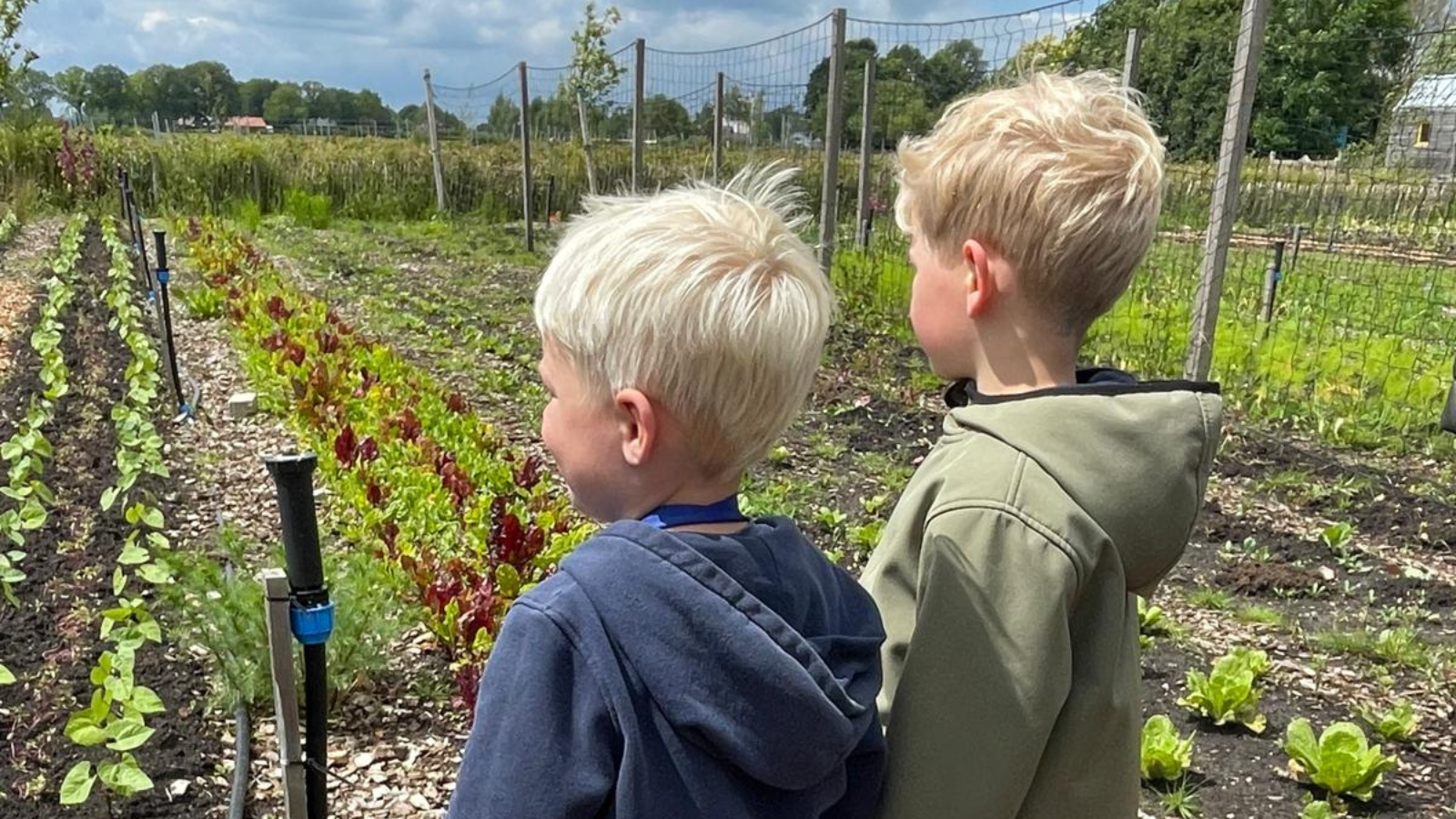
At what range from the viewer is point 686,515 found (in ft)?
3.44

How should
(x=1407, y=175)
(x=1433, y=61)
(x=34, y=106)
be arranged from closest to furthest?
(x=1433, y=61), (x=1407, y=175), (x=34, y=106)

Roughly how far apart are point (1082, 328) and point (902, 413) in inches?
201

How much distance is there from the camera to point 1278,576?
13.7 ft

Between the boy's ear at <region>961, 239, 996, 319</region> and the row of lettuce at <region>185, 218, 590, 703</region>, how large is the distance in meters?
2.15

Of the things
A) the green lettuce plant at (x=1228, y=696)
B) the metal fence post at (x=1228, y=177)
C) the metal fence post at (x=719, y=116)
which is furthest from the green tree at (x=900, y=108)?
the green lettuce plant at (x=1228, y=696)

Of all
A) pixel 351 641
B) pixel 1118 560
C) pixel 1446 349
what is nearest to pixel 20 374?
pixel 351 641

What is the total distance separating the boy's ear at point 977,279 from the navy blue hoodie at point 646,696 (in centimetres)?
43

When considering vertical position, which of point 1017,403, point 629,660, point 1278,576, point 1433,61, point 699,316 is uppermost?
point 1433,61

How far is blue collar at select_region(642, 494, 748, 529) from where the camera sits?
41.2 inches

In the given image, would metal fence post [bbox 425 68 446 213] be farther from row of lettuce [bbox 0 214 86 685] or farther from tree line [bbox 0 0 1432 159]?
row of lettuce [bbox 0 214 86 685]

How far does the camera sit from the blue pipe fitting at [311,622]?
156 cm

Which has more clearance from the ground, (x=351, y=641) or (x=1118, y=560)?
(x=1118, y=560)

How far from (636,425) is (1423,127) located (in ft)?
40.9

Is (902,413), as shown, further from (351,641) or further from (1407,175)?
(1407,175)
